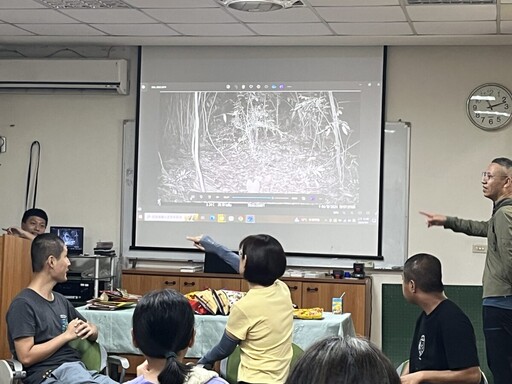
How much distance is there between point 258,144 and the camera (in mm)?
7051

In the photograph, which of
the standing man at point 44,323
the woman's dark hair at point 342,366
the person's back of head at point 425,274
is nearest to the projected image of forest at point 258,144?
the standing man at point 44,323

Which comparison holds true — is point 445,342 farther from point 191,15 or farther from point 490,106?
point 490,106

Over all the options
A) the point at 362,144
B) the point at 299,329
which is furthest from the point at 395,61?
the point at 299,329

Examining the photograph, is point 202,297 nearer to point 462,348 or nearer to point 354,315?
point 462,348

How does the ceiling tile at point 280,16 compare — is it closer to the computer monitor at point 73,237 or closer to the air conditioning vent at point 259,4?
the air conditioning vent at point 259,4

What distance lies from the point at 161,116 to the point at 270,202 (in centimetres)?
126

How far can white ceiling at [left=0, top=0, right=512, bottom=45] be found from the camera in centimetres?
561

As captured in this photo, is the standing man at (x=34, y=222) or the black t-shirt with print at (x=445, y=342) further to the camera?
the standing man at (x=34, y=222)

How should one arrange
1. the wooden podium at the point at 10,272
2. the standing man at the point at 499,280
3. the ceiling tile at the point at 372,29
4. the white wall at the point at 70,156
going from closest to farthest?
the standing man at the point at 499,280 → the wooden podium at the point at 10,272 → the ceiling tile at the point at 372,29 → the white wall at the point at 70,156

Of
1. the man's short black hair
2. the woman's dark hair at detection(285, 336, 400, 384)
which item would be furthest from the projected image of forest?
the woman's dark hair at detection(285, 336, 400, 384)

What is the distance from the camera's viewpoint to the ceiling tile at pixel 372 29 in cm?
604

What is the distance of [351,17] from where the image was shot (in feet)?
19.1

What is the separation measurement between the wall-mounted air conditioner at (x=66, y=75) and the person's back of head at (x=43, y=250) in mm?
3442

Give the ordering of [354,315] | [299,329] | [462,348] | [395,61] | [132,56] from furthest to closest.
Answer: [132,56], [395,61], [354,315], [299,329], [462,348]
